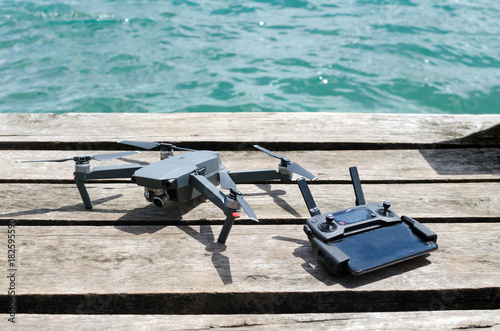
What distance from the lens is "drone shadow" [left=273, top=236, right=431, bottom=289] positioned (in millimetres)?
1248

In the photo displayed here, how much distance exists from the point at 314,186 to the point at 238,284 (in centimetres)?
65

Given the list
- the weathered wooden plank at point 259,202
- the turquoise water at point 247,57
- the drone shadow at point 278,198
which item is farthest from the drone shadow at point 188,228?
the turquoise water at point 247,57

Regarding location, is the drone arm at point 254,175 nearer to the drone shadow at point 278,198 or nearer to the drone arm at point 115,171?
the drone shadow at point 278,198

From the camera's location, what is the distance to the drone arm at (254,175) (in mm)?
1650

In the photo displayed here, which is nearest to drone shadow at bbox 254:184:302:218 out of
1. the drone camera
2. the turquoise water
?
the drone camera

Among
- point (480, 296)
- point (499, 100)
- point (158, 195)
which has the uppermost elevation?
point (158, 195)

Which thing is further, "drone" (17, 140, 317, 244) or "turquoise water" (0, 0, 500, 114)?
"turquoise water" (0, 0, 500, 114)

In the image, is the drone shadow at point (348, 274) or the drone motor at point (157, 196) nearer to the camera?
the drone shadow at point (348, 274)

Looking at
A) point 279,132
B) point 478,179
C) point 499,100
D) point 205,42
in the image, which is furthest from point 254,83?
point 478,179

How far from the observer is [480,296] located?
1.25m

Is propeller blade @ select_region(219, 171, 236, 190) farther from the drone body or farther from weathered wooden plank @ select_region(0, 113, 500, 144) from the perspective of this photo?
weathered wooden plank @ select_region(0, 113, 500, 144)

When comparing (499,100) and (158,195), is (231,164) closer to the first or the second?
(158,195)

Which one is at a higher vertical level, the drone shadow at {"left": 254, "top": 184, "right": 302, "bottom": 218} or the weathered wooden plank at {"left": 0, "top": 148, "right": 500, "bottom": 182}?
the weathered wooden plank at {"left": 0, "top": 148, "right": 500, "bottom": 182}

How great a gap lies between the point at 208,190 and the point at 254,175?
290 millimetres
